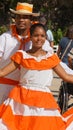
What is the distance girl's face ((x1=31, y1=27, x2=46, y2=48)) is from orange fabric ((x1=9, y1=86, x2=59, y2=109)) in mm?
476

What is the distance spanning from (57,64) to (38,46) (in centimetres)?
27

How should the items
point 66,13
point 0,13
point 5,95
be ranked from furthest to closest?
point 0,13
point 66,13
point 5,95

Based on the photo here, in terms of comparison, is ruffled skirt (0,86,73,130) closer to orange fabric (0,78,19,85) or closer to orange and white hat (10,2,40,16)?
orange fabric (0,78,19,85)

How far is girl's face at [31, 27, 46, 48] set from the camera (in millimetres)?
5648

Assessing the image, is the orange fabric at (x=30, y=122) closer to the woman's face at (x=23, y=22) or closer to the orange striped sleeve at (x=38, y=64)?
the orange striped sleeve at (x=38, y=64)

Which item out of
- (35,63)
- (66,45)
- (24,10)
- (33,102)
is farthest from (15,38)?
(66,45)

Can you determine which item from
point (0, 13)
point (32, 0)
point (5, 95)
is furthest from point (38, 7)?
point (5, 95)

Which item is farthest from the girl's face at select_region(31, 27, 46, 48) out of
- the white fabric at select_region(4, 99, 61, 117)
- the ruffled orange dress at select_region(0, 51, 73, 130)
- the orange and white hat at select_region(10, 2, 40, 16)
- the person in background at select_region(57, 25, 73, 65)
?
the person in background at select_region(57, 25, 73, 65)

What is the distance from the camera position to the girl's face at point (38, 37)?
565 centimetres

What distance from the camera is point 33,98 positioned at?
5.59 meters

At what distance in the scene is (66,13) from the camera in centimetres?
2794

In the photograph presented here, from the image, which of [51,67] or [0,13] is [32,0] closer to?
[0,13]

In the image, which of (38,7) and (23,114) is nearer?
(23,114)

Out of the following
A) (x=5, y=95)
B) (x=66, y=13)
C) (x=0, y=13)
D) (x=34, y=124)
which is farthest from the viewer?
(x=0, y=13)
